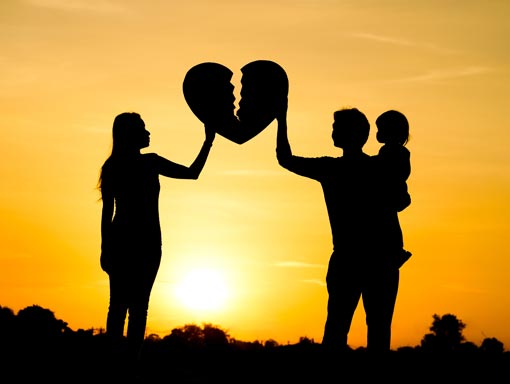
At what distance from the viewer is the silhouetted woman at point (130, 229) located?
10.3 m

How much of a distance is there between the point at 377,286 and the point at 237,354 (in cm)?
432

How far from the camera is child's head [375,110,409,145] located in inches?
414

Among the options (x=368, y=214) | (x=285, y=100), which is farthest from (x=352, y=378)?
(x=285, y=100)

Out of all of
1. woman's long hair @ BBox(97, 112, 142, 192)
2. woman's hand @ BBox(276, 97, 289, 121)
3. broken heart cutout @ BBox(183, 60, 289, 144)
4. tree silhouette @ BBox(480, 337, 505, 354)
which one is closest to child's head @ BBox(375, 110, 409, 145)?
woman's hand @ BBox(276, 97, 289, 121)

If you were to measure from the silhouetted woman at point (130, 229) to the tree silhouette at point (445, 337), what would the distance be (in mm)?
5708

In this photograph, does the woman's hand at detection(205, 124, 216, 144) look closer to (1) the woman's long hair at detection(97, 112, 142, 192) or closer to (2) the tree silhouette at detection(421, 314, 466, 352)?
(1) the woman's long hair at detection(97, 112, 142, 192)

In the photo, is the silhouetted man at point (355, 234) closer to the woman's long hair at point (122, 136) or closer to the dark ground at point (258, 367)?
the dark ground at point (258, 367)

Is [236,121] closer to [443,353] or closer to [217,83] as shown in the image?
[217,83]

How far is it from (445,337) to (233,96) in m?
6.55

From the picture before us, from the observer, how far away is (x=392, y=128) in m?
10.5

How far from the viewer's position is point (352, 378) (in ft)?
31.9

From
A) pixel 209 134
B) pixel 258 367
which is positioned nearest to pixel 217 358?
pixel 258 367

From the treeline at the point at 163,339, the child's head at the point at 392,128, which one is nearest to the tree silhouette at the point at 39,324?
the treeline at the point at 163,339

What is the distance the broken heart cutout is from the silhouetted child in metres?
1.41
